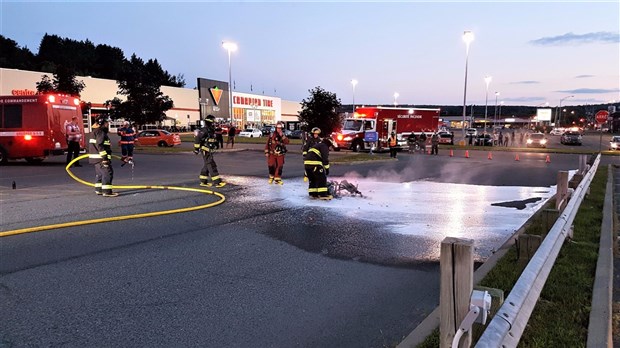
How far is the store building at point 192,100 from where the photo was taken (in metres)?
50.0

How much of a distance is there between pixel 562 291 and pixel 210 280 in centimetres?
362

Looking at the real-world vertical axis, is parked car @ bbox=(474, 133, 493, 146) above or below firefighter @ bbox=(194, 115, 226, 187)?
below

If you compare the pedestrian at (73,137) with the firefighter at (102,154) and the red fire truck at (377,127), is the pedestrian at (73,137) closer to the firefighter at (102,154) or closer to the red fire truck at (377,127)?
the firefighter at (102,154)

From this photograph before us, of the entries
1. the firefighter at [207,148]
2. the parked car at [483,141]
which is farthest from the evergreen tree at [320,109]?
the firefighter at [207,148]

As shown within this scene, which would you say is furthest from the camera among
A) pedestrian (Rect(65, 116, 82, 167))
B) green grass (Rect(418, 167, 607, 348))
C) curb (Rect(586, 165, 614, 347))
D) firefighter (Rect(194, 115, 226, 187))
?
pedestrian (Rect(65, 116, 82, 167))

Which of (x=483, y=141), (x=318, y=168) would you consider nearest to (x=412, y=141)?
(x=483, y=141)

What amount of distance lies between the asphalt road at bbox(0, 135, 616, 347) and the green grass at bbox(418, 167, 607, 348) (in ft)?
2.50

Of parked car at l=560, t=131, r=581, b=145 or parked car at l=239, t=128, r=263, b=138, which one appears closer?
parked car at l=560, t=131, r=581, b=145

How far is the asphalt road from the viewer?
3.75 meters

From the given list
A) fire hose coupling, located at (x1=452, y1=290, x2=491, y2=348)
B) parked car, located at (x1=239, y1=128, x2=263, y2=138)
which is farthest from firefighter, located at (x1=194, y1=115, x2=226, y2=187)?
parked car, located at (x1=239, y1=128, x2=263, y2=138)

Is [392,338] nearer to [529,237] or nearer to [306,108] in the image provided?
[529,237]

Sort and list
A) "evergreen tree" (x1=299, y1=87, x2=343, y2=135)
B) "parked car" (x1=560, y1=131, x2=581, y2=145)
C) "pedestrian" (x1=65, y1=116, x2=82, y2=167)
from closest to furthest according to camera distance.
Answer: "pedestrian" (x1=65, y1=116, x2=82, y2=167) < "evergreen tree" (x1=299, y1=87, x2=343, y2=135) < "parked car" (x1=560, y1=131, x2=581, y2=145)

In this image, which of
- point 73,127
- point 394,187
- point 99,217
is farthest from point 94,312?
point 73,127

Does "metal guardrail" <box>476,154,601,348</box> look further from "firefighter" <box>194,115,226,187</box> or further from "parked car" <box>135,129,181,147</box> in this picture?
"parked car" <box>135,129,181,147</box>
